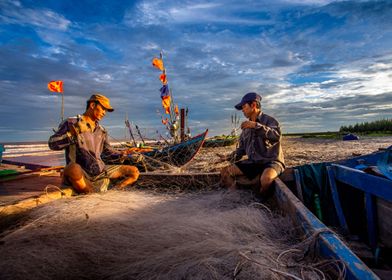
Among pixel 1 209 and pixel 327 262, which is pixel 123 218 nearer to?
pixel 1 209

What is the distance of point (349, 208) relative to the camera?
3545mm

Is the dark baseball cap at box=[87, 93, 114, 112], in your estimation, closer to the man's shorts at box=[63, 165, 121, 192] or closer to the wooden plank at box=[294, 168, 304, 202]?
the man's shorts at box=[63, 165, 121, 192]

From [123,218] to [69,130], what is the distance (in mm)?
2296

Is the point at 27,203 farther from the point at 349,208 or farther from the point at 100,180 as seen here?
the point at 349,208

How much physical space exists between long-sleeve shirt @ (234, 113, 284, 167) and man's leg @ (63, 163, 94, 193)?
2829 millimetres

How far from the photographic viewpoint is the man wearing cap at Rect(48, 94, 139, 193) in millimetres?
3787

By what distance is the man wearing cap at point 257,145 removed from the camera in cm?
389

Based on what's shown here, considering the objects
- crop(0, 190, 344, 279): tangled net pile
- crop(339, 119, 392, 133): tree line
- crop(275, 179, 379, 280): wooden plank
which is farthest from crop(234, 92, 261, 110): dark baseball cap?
crop(339, 119, 392, 133): tree line

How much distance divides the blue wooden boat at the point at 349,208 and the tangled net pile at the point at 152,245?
6.2 inches

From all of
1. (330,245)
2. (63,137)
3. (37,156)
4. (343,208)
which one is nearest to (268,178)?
(343,208)

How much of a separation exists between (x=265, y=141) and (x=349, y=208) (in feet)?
5.22

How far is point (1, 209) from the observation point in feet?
8.80

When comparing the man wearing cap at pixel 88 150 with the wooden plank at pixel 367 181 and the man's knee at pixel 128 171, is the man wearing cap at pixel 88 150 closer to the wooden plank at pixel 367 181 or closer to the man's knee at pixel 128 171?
the man's knee at pixel 128 171

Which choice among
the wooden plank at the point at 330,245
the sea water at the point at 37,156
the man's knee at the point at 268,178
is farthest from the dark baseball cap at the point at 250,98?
the sea water at the point at 37,156
